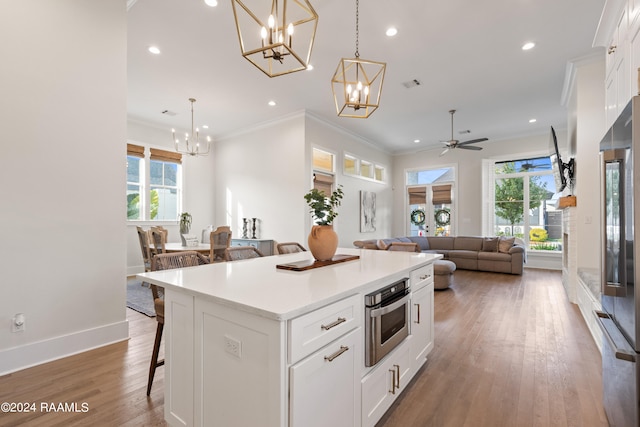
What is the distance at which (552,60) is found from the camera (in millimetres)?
4023

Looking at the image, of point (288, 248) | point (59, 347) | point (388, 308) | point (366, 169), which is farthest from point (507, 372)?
point (366, 169)

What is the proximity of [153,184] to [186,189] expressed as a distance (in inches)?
29.4

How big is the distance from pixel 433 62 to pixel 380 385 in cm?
412

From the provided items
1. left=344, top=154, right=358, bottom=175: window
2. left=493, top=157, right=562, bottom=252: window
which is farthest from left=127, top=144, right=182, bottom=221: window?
left=493, top=157, right=562, bottom=252: window

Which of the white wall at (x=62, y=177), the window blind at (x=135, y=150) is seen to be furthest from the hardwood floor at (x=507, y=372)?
the window blind at (x=135, y=150)

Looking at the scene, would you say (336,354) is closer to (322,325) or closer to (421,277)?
(322,325)

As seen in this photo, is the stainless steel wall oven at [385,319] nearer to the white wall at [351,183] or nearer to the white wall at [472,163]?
the white wall at [351,183]

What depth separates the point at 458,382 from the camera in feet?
7.13

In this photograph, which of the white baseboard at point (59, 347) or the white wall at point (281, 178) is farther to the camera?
the white wall at point (281, 178)

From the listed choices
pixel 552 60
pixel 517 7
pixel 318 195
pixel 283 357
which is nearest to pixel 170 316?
pixel 283 357

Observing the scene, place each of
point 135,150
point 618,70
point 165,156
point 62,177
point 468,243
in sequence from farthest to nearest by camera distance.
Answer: point 468,243, point 165,156, point 135,150, point 62,177, point 618,70

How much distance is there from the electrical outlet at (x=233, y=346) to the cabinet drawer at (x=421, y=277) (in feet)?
4.35

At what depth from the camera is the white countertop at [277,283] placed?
1141mm

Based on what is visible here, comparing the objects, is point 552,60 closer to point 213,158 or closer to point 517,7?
point 517,7
